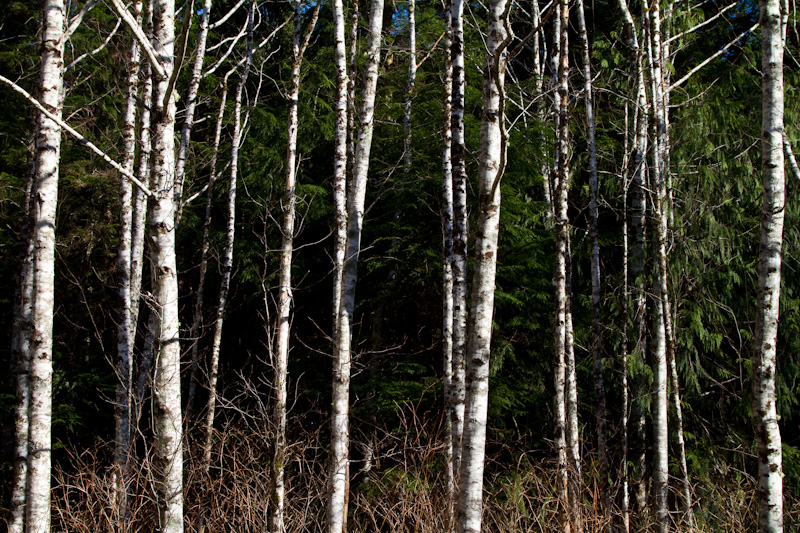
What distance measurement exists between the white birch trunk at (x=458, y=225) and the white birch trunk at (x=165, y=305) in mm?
3081

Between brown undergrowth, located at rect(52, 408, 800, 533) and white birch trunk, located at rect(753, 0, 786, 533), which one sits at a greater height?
white birch trunk, located at rect(753, 0, 786, 533)

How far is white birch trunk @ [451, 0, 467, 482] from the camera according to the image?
6352 millimetres

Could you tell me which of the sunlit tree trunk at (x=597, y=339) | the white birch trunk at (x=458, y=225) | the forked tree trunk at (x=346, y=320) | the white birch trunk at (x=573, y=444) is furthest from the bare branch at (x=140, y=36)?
the sunlit tree trunk at (x=597, y=339)

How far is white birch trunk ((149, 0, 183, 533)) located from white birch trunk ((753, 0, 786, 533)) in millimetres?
4225

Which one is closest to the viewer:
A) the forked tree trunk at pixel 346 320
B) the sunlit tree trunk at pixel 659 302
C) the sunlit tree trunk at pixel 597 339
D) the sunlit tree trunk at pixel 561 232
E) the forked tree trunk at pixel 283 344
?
the forked tree trunk at pixel 346 320

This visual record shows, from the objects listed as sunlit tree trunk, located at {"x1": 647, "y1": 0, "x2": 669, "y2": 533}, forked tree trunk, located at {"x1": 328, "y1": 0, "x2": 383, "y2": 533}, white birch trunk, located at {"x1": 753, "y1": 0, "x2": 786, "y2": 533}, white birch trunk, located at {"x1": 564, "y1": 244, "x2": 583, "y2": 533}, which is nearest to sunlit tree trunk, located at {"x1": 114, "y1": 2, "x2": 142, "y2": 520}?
forked tree trunk, located at {"x1": 328, "y1": 0, "x2": 383, "y2": 533}

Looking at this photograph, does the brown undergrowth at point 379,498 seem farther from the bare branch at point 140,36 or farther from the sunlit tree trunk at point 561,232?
the bare branch at point 140,36

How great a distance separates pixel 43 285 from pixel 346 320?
2.47 m

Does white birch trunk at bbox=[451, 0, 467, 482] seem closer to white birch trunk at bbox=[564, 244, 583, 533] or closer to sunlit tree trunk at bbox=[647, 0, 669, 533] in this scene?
white birch trunk at bbox=[564, 244, 583, 533]

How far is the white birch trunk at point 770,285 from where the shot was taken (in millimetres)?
4711

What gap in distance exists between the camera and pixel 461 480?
3854 mm

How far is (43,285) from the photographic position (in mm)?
4812

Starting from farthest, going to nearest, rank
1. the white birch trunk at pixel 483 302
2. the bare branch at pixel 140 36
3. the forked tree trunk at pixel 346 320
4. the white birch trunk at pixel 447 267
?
1. the white birch trunk at pixel 447 267
2. the forked tree trunk at pixel 346 320
3. the white birch trunk at pixel 483 302
4. the bare branch at pixel 140 36

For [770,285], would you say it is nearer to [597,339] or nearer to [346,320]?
[597,339]
